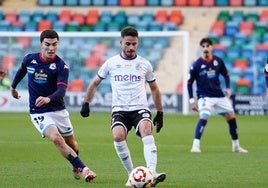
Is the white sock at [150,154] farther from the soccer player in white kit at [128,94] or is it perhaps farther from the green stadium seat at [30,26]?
the green stadium seat at [30,26]

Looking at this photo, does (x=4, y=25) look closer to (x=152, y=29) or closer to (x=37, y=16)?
(x=37, y=16)

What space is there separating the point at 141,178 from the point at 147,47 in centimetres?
2178

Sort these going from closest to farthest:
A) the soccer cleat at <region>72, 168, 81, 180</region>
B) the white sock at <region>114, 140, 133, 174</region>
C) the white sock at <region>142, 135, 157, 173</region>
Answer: the white sock at <region>142, 135, 157, 173</region> → the white sock at <region>114, 140, 133, 174</region> → the soccer cleat at <region>72, 168, 81, 180</region>

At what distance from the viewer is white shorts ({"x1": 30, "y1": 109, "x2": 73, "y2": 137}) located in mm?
12102

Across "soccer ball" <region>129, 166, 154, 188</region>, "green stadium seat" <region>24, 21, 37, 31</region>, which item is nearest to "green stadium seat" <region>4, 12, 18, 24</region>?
"green stadium seat" <region>24, 21, 37, 31</region>

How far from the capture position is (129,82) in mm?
11711

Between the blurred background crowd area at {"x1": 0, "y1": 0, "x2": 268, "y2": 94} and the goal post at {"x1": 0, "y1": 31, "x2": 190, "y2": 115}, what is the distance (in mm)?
36

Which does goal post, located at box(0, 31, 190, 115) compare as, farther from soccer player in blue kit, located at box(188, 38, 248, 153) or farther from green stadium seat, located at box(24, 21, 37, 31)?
soccer player in blue kit, located at box(188, 38, 248, 153)

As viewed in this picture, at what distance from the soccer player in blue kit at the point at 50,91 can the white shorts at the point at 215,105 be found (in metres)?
6.07

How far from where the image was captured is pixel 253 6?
1473 inches

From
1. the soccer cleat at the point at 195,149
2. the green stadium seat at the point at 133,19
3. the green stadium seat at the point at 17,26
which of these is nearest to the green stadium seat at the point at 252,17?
the green stadium seat at the point at 133,19

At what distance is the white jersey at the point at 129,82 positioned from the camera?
38.4 feet

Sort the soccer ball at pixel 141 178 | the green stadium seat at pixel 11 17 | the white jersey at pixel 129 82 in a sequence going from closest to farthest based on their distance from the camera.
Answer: the soccer ball at pixel 141 178 < the white jersey at pixel 129 82 < the green stadium seat at pixel 11 17

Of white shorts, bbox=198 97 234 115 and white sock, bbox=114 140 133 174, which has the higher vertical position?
white sock, bbox=114 140 133 174
